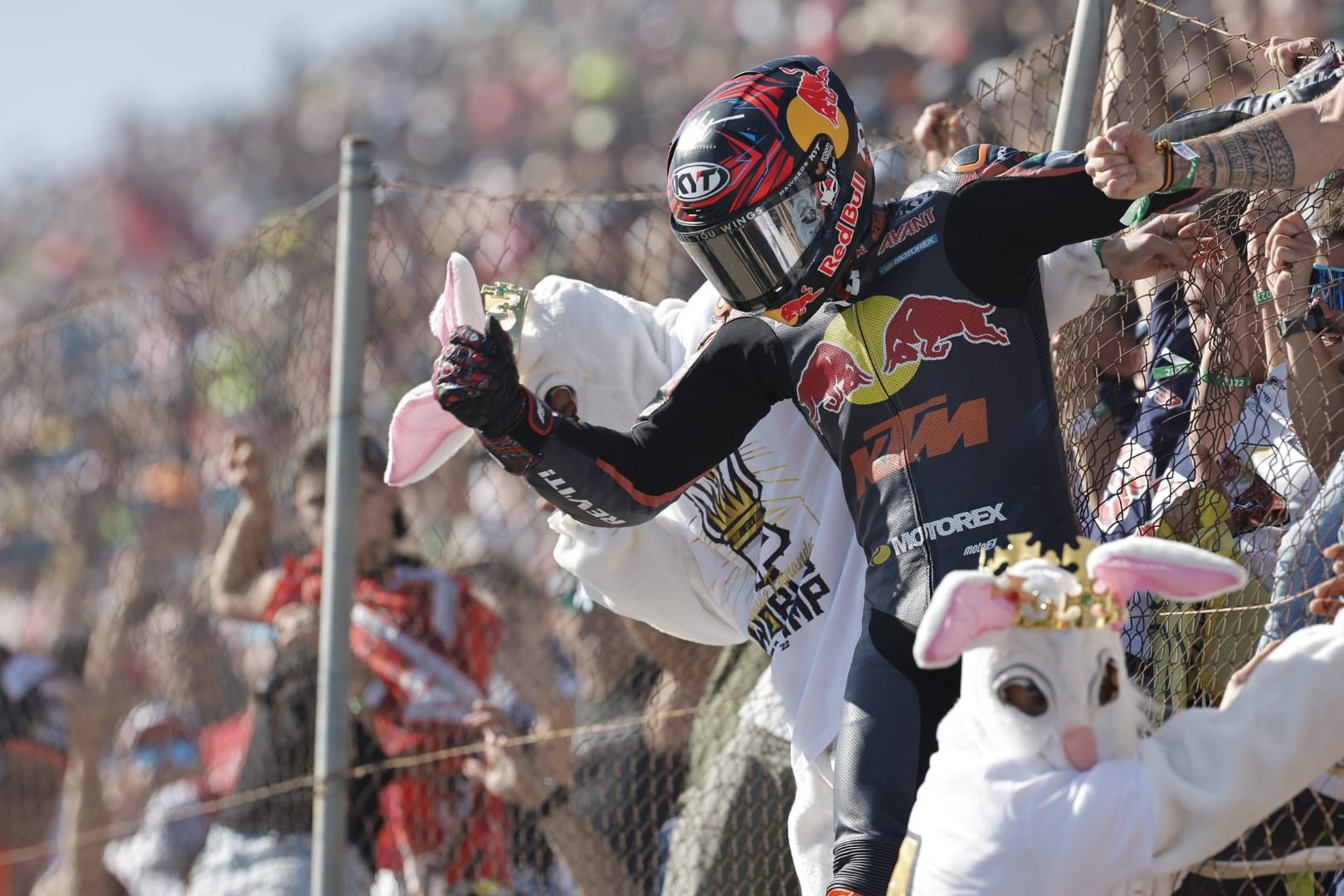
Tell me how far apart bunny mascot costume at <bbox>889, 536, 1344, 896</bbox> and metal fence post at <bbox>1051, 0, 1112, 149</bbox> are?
1.65 meters

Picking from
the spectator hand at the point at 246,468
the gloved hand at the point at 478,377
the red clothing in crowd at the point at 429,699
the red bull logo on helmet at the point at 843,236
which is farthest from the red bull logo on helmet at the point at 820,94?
the spectator hand at the point at 246,468

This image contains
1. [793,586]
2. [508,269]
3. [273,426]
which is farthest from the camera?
[508,269]

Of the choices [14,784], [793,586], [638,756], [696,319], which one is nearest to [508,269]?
[14,784]

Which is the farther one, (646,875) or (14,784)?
(14,784)

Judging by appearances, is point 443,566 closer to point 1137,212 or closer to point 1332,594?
point 1137,212

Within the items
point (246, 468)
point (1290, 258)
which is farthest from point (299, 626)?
point (1290, 258)

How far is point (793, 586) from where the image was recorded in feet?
10.8

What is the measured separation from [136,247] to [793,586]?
1385 cm

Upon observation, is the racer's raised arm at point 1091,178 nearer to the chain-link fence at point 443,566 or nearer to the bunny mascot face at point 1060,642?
the chain-link fence at point 443,566

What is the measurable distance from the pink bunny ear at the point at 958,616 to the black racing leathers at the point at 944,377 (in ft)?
1.93

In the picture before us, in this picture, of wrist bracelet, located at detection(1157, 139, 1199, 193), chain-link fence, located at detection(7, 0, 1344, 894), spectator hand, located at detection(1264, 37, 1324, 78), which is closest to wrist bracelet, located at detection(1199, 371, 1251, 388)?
chain-link fence, located at detection(7, 0, 1344, 894)

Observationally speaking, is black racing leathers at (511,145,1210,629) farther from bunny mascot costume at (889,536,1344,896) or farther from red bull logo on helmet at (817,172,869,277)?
bunny mascot costume at (889,536,1344,896)

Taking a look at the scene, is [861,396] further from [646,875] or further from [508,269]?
[508,269]

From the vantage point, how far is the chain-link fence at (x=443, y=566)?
3.38 meters
